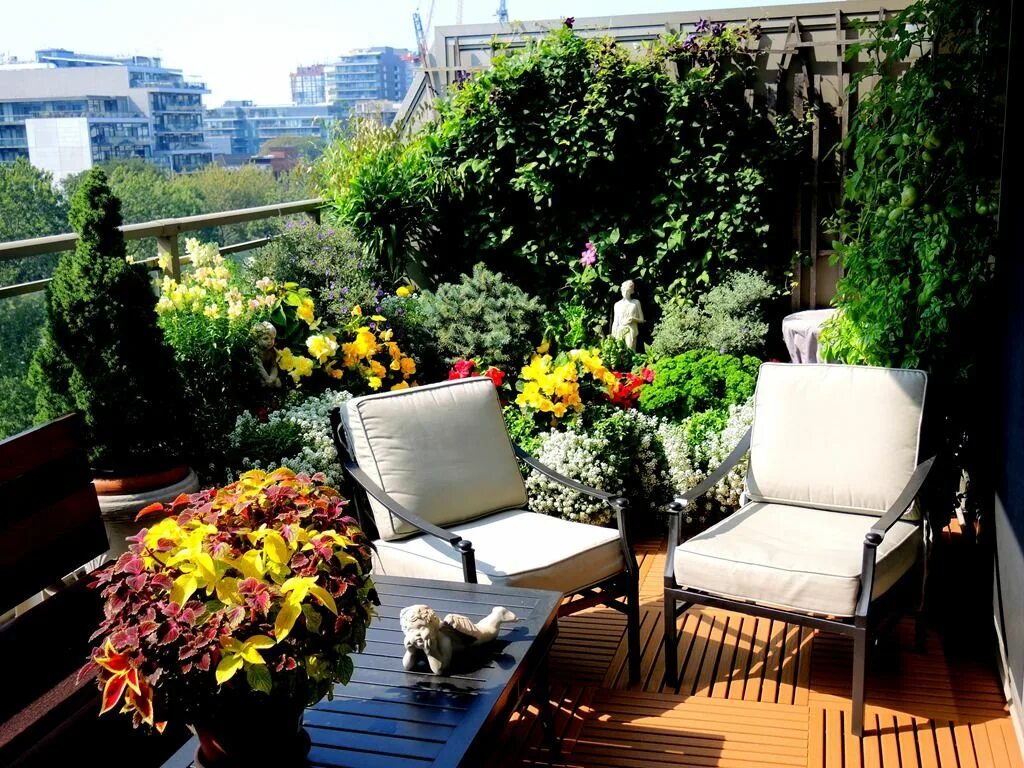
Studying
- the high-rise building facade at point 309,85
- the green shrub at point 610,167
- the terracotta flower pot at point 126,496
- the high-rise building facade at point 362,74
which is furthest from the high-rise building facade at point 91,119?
the high-rise building facade at point 362,74

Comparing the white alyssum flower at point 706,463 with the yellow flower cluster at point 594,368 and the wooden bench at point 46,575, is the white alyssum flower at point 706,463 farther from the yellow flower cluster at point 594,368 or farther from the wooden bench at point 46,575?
the wooden bench at point 46,575

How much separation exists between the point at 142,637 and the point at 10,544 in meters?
1.07

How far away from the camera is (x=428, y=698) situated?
81.0 inches

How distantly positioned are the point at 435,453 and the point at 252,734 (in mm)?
1651

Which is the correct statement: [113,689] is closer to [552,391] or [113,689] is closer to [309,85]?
[552,391]

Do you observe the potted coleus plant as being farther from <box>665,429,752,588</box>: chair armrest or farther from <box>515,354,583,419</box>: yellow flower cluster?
<box>515,354,583,419</box>: yellow flower cluster

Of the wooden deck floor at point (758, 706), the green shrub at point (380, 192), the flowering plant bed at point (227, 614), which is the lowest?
the wooden deck floor at point (758, 706)

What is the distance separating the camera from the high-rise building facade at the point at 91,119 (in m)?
7.00

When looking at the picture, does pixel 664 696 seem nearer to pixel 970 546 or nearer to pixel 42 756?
pixel 970 546

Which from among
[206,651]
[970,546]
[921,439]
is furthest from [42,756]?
[970,546]

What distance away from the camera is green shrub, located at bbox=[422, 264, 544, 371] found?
529cm

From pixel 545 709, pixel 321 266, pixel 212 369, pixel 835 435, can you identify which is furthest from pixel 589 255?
pixel 545 709

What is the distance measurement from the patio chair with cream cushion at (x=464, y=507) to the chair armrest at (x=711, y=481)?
0.19 metres

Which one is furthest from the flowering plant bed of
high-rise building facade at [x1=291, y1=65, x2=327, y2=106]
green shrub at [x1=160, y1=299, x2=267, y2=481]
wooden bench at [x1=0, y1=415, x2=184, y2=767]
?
high-rise building facade at [x1=291, y1=65, x2=327, y2=106]
